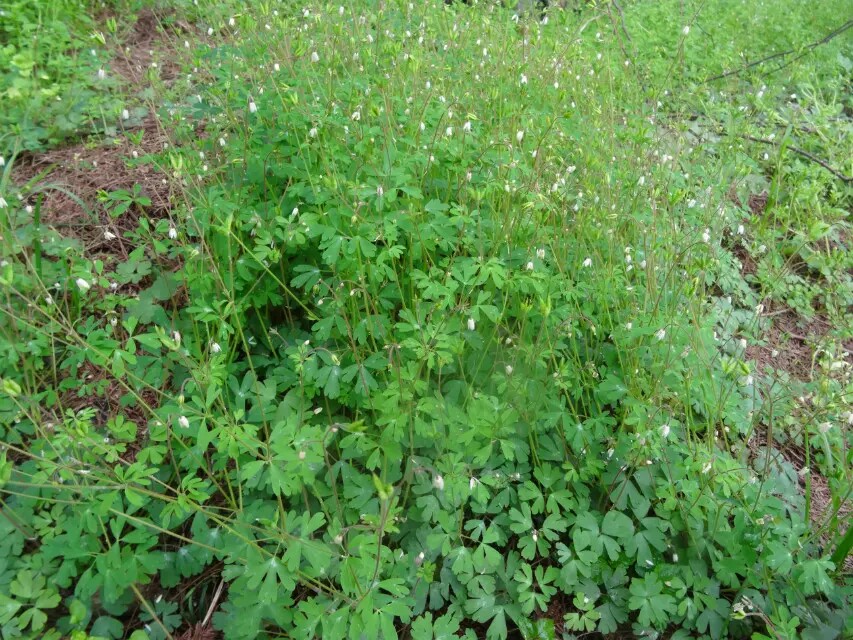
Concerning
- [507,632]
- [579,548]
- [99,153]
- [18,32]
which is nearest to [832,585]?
[579,548]

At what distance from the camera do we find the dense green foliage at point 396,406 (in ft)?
6.93

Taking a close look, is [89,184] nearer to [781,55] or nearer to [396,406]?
[396,406]

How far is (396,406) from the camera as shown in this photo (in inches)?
88.4

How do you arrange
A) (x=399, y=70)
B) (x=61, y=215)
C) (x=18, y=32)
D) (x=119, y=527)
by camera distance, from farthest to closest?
(x=18, y=32)
(x=61, y=215)
(x=399, y=70)
(x=119, y=527)

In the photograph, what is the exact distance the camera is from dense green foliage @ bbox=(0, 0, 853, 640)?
6.93ft

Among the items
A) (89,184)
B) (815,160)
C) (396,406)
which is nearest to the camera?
(396,406)

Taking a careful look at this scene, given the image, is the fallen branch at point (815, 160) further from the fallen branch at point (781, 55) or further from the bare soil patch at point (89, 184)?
the bare soil patch at point (89, 184)

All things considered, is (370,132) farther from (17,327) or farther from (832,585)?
(832,585)

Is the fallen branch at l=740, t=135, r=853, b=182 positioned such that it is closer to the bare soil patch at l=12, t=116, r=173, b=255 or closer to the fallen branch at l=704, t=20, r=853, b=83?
the fallen branch at l=704, t=20, r=853, b=83

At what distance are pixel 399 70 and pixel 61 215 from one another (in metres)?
2.22

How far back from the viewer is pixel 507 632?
2287 millimetres

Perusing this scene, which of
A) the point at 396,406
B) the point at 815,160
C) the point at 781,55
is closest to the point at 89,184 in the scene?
the point at 396,406

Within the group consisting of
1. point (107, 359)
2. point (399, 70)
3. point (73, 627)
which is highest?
point (399, 70)

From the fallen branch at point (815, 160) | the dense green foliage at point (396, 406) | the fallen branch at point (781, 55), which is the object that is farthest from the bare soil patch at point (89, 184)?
the fallen branch at point (781, 55)
